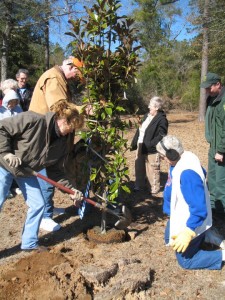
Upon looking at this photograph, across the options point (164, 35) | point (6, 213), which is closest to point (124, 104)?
point (6, 213)

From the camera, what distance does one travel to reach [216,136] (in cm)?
459

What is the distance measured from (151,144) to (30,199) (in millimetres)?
2428

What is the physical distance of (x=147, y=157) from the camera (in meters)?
5.63

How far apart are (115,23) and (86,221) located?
257cm

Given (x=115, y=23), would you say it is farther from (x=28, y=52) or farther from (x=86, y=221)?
(x=28, y=52)

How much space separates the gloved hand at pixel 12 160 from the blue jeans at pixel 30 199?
0.28 metres

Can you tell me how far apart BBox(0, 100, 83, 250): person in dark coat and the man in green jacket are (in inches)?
78.6

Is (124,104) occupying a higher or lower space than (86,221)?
higher

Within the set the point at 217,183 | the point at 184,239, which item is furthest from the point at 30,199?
the point at 217,183

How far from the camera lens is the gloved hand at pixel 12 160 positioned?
10.4ft

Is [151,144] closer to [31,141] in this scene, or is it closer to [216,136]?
[216,136]

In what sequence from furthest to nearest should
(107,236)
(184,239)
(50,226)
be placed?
(50,226), (107,236), (184,239)

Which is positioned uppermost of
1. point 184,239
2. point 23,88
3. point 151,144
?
point 23,88

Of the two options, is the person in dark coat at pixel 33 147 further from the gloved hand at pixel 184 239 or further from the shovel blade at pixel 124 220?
the gloved hand at pixel 184 239
